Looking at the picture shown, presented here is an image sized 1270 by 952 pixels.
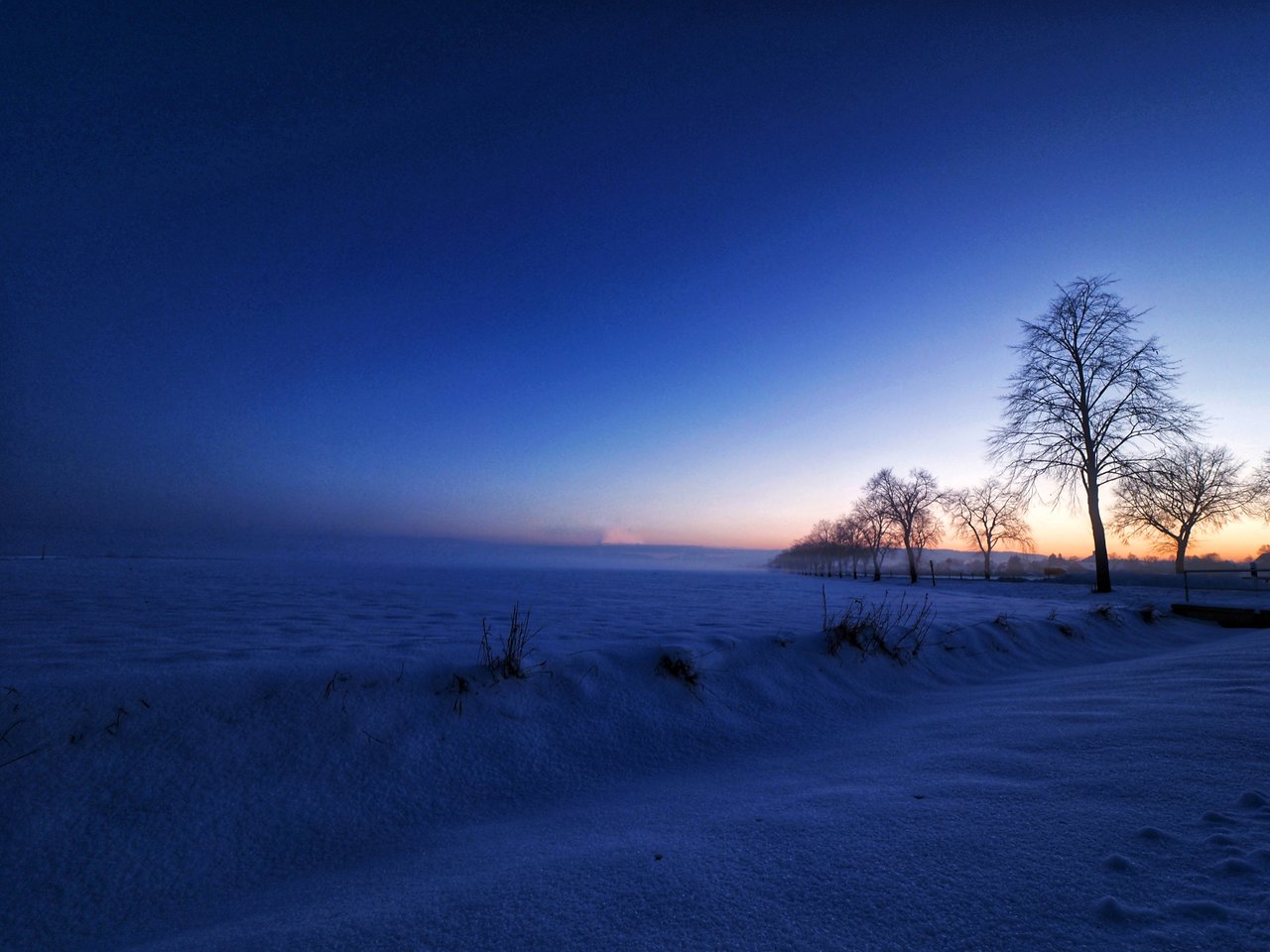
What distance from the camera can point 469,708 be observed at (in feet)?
12.7

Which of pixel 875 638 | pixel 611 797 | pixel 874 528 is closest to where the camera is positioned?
pixel 611 797

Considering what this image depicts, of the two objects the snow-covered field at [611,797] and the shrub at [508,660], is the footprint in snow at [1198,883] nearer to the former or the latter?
the snow-covered field at [611,797]

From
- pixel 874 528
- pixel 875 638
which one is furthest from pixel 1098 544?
pixel 874 528

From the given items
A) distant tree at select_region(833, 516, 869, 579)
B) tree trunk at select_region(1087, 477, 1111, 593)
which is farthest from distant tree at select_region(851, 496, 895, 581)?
tree trunk at select_region(1087, 477, 1111, 593)

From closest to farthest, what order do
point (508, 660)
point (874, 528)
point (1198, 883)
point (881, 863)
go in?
point (1198, 883) < point (881, 863) < point (508, 660) < point (874, 528)

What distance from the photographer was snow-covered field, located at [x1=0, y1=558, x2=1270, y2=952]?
1603mm

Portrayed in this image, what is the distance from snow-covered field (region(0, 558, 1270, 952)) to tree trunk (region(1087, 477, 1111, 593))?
1394 centimetres

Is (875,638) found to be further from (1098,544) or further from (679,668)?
(1098,544)

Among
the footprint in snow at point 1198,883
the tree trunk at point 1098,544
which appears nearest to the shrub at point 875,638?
the footprint in snow at point 1198,883

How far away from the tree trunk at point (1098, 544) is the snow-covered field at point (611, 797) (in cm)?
1394

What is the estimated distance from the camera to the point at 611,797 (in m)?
3.19

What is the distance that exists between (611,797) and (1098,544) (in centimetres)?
1974

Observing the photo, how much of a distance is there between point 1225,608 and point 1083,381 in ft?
36.8

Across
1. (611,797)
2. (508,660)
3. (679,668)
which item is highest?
(508,660)
